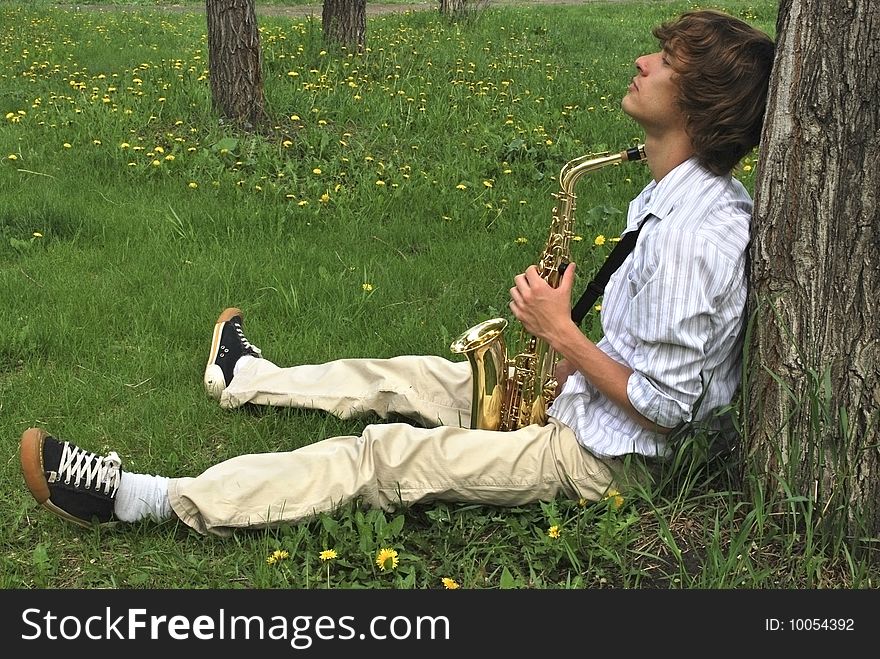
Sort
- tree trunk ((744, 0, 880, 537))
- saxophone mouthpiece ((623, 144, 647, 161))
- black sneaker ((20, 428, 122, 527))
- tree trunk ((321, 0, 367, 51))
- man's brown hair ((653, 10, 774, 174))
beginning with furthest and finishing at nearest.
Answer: tree trunk ((321, 0, 367, 51)) < saxophone mouthpiece ((623, 144, 647, 161)) < black sneaker ((20, 428, 122, 527)) < man's brown hair ((653, 10, 774, 174)) < tree trunk ((744, 0, 880, 537))

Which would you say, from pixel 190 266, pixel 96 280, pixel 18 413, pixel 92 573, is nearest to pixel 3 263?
pixel 96 280

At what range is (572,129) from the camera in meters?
7.14

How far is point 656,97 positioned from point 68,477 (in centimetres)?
201

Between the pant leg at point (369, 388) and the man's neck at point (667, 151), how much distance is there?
104 centimetres

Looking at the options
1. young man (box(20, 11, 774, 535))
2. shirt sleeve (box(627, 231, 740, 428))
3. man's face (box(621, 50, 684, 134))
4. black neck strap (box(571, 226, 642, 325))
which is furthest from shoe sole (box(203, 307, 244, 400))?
man's face (box(621, 50, 684, 134))

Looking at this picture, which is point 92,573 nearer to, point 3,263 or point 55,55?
point 3,263

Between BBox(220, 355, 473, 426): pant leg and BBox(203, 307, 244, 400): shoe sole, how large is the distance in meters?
0.05

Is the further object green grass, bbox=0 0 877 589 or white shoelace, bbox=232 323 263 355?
white shoelace, bbox=232 323 263 355

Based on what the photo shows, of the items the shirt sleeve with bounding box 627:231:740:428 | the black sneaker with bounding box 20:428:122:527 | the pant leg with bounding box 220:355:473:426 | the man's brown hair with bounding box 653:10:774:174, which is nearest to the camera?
the shirt sleeve with bounding box 627:231:740:428

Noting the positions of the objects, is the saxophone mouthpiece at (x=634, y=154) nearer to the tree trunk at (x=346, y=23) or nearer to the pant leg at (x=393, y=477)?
the pant leg at (x=393, y=477)

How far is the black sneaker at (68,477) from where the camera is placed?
2814mm

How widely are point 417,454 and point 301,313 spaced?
172 cm

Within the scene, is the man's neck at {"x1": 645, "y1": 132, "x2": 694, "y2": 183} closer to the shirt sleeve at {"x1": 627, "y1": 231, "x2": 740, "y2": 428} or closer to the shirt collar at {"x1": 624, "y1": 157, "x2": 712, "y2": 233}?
the shirt collar at {"x1": 624, "y1": 157, "x2": 712, "y2": 233}

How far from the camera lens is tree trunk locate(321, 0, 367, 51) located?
29.1 feet
